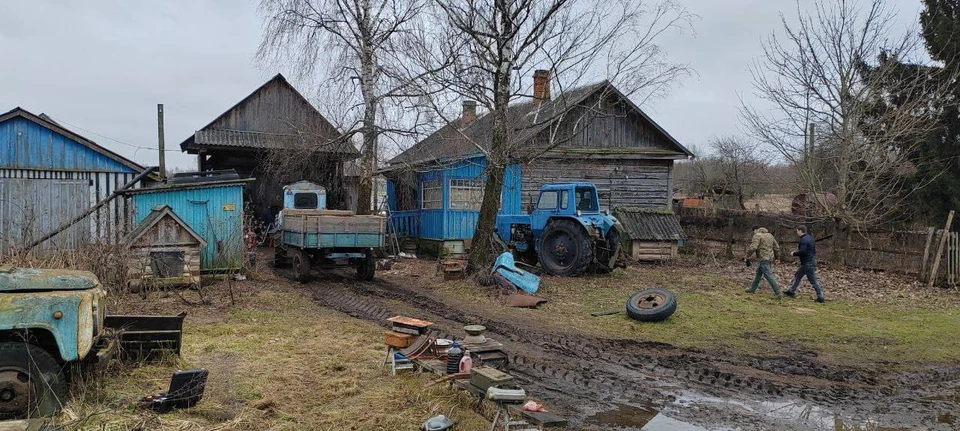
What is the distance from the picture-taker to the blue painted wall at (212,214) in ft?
44.2

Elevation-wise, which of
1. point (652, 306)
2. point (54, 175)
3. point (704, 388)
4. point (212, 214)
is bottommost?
point (704, 388)

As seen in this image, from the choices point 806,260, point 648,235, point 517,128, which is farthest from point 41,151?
point 806,260

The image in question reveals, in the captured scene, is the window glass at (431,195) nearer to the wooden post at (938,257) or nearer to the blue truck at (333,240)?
the blue truck at (333,240)

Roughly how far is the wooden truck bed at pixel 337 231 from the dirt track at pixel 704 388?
5441 mm

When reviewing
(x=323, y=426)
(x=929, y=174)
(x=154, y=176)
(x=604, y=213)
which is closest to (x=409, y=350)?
(x=323, y=426)

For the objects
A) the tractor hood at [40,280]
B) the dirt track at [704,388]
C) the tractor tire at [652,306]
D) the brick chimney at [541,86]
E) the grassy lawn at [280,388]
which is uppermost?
the brick chimney at [541,86]

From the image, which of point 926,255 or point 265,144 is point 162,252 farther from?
point 926,255

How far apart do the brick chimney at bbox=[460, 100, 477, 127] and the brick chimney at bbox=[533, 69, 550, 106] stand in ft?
4.59

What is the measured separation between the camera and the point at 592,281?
13.5 m

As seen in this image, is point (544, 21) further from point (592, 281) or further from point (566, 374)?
point (566, 374)

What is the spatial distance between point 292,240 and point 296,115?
1264 cm

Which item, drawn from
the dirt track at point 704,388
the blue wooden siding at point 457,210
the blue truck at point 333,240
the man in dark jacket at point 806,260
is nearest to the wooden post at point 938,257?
the man in dark jacket at point 806,260

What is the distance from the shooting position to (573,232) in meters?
13.9

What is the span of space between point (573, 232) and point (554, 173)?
7107mm
